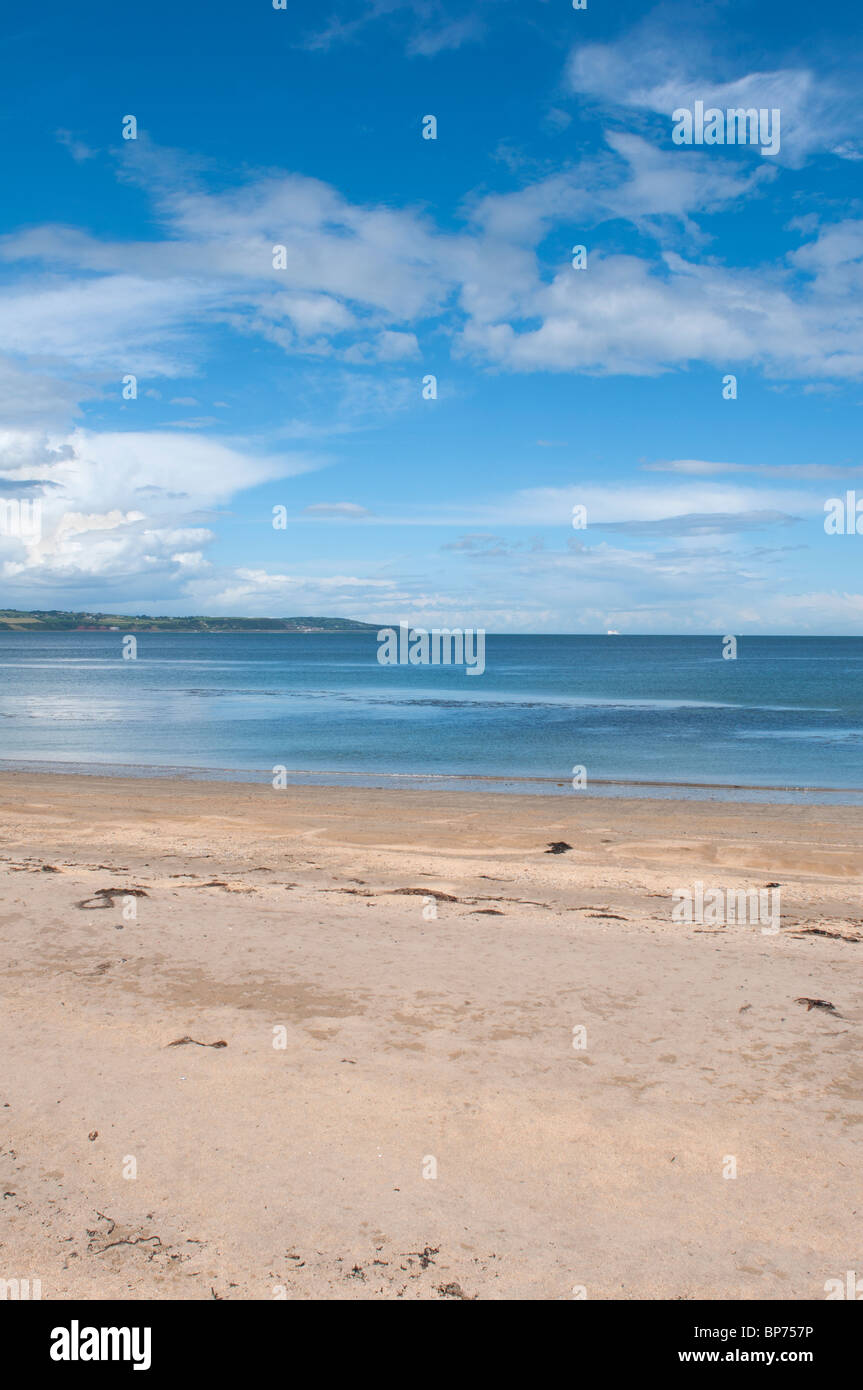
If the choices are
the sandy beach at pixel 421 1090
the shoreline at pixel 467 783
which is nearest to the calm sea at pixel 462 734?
the shoreline at pixel 467 783

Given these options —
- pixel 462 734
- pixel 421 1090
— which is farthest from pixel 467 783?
pixel 421 1090

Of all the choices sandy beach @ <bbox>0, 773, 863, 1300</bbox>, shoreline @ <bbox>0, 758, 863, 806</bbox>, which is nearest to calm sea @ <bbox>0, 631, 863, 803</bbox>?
shoreline @ <bbox>0, 758, 863, 806</bbox>

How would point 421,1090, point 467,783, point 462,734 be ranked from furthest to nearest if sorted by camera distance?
point 462,734, point 467,783, point 421,1090

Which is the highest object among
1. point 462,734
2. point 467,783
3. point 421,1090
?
point 462,734

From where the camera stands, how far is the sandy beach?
215 inches

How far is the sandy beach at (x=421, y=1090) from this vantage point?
545cm

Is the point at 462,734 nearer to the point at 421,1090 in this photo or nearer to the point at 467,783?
the point at 467,783

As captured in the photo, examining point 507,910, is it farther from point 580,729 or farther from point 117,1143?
point 580,729

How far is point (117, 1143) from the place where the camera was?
259 inches

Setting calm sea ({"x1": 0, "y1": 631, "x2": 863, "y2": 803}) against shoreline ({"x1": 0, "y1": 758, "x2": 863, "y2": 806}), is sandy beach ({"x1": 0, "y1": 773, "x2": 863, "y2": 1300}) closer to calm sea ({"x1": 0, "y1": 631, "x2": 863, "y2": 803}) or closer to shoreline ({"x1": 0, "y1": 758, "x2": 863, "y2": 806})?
shoreline ({"x1": 0, "y1": 758, "x2": 863, "y2": 806})

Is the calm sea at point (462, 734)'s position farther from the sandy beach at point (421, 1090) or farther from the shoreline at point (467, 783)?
the sandy beach at point (421, 1090)

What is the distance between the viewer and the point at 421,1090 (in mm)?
7445

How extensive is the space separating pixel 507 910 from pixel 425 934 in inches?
68.8
